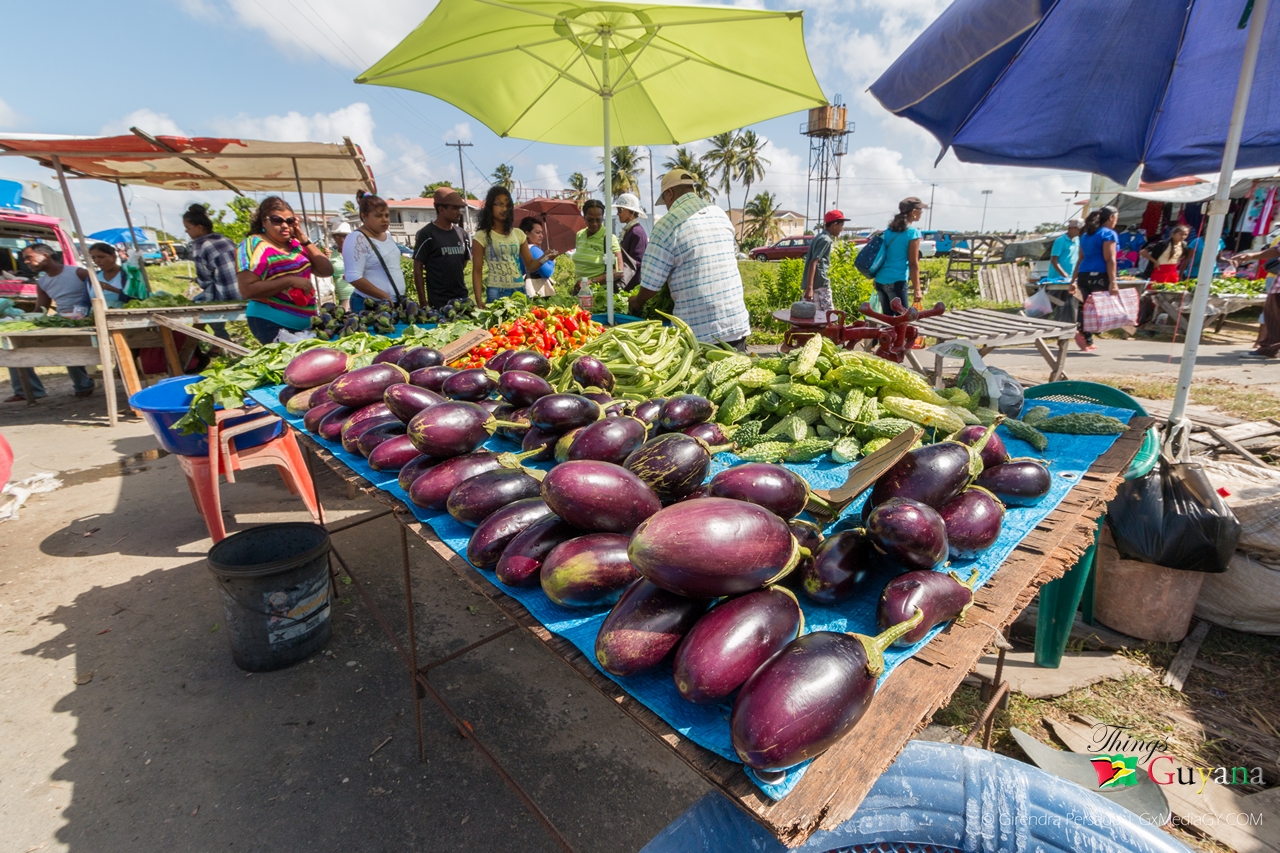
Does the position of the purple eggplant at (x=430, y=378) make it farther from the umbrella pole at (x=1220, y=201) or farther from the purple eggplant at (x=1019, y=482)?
the umbrella pole at (x=1220, y=201)

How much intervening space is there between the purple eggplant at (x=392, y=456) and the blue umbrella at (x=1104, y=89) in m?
3.43

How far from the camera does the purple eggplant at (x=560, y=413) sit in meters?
1.80

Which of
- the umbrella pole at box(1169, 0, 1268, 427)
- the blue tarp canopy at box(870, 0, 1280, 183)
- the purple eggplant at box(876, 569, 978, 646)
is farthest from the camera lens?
the blue tarp canopy at box(870, 0, 1280, 183)

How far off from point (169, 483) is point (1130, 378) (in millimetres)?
10125

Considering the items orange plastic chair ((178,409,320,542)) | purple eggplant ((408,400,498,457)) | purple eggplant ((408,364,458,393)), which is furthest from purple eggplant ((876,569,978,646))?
orange plastic chair ((178,409,320,542))

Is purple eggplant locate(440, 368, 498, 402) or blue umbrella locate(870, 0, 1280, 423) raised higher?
blue umbrella locate(870, 0, 1280, 423)

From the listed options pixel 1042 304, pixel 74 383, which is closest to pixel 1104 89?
pixel 1042 304

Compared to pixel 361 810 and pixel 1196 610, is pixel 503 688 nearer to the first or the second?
pixel 361 810

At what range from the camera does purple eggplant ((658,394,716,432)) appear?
1.96m

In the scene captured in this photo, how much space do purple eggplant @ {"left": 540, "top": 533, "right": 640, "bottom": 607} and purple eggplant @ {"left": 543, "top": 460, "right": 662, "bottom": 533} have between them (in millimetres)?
39

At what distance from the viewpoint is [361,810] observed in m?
2.15

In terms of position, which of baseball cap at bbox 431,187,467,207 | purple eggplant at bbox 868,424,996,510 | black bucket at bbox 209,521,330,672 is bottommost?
black bucket at bbox 209,521,330,672

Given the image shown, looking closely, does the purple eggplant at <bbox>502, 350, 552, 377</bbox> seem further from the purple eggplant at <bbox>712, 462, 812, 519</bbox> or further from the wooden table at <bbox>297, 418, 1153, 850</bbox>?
the purple eggplant at <bbox>712, 462, 812, 519</bbox>

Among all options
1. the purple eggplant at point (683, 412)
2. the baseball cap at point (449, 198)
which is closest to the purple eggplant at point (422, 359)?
the purple eggplant at point (683, 412)
